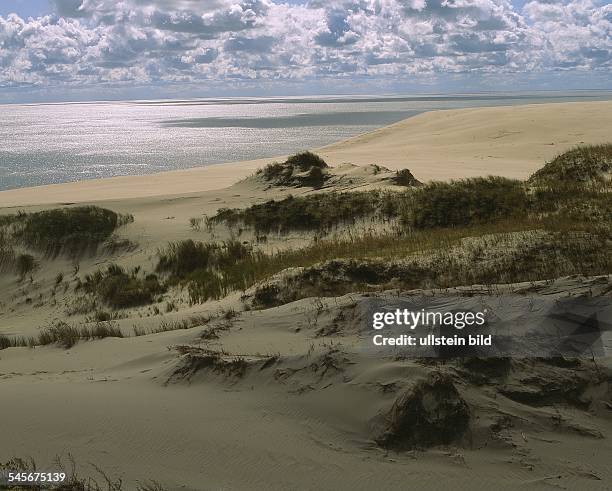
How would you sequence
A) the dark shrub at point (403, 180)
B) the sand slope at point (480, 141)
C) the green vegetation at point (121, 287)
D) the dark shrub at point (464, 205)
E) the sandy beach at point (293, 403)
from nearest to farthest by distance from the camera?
the sandy beach at point (293, 403)
the green vegetation at point (121, 287)
the dark shrub at point (464, 205)
the dark shrub at point (403, 180)
the sand slope at point (480, 141)

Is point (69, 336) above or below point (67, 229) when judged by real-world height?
below

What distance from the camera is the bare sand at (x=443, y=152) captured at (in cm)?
2595

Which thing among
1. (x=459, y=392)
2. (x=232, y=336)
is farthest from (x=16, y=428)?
(x=459, y=392)

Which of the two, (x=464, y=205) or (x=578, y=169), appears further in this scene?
(x=578, y=169)

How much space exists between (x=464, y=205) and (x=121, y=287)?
303 inches

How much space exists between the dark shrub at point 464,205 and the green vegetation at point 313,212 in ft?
2.14

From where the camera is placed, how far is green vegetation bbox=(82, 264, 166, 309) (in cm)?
1070

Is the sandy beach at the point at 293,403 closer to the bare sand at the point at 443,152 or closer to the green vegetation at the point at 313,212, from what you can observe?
the green vegetation at the point at 313,212
